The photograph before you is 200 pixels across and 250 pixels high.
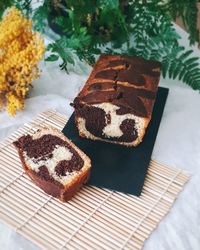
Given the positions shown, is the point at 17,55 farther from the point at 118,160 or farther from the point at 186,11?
the point at 186,11

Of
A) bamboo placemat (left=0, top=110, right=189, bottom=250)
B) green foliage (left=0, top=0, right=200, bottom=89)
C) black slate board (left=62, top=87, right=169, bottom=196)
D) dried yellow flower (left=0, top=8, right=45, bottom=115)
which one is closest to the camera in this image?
bamboo placemat (left=0, top=110, right=189, bottom=250)

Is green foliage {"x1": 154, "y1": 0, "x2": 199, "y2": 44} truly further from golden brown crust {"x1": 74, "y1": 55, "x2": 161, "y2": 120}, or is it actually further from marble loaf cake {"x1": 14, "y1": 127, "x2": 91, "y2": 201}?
marble loaf cake {"x1": 14, "y1": 127, "x2": 91, "y2": 201}

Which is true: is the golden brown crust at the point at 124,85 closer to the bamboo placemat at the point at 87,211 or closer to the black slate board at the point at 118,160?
the black slate board at the point at 118,160

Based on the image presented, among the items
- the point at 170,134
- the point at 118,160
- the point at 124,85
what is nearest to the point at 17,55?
the point at 124,85

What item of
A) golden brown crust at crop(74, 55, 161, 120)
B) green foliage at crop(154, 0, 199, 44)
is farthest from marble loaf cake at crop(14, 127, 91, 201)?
green foliage at crop(154, 0, 199, 44)

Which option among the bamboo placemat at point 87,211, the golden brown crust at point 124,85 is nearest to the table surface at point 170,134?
the bamboo placemat at point 87,211

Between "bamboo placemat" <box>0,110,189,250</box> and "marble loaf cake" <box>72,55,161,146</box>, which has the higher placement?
"marble loaf cake" <box>72,55,161,146</box>

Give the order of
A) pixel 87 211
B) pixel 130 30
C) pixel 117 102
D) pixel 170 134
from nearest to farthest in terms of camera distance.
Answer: pixel 87 211 → pixel 117 102 → pixel 170 134 → pixel 130 30
